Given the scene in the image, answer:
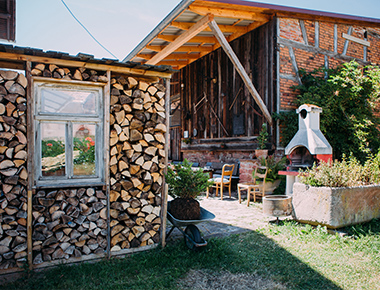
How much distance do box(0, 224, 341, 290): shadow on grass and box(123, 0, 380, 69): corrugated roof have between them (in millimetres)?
5785

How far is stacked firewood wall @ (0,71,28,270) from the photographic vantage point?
332 cm

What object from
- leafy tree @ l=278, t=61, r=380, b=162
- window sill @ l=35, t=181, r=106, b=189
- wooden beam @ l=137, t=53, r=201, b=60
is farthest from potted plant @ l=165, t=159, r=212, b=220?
wooden beam @ l=137, t=53, r=201, b=60

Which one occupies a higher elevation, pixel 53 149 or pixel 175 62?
pixel 175 62

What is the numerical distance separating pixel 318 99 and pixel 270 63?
71.1 inches

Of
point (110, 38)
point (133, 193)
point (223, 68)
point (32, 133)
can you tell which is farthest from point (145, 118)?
point (110, 38)

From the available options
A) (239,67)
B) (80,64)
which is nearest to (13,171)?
(80,64)

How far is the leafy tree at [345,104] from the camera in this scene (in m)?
8.33

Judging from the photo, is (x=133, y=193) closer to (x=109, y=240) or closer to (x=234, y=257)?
(x=109, y=240)

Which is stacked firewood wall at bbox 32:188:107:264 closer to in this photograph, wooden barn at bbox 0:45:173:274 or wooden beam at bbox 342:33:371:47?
wooden barn at bbox 0:45:173:274

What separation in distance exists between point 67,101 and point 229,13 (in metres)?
6.06

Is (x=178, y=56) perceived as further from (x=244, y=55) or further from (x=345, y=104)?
(x=345, y=104)

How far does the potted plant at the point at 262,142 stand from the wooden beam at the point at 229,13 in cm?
327

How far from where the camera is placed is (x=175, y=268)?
140 inches

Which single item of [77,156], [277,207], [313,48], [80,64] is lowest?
[277,207]
